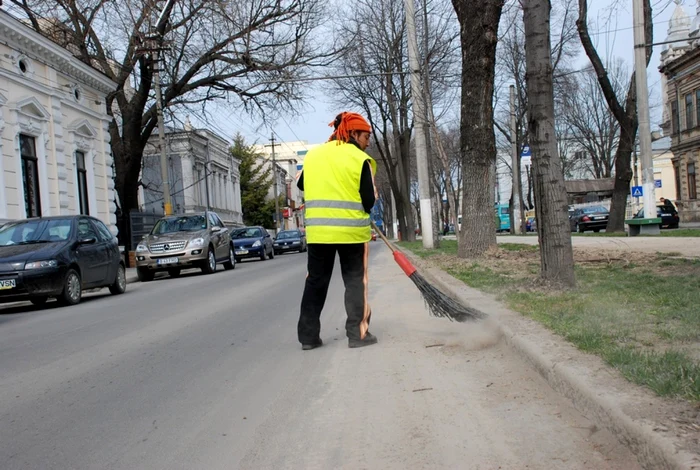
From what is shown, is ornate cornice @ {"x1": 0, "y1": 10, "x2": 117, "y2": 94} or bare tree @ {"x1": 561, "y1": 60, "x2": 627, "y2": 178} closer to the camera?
ornate cornice @ {"x1": 0, "y1": 10, "x2": 117, "y2": 94}

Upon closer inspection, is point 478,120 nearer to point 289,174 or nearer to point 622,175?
point 622,175

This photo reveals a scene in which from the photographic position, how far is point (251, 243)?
26641 mm

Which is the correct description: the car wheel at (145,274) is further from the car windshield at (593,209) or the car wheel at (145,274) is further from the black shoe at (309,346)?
the car windshield at (593,209)

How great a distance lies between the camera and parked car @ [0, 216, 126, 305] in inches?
416

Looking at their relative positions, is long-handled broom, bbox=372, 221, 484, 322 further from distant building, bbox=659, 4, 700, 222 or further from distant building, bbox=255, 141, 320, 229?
distant building, bbox=255, 141, 320, 229

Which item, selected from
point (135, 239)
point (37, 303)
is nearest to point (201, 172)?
point (135, 239)

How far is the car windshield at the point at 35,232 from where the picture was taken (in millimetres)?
11555

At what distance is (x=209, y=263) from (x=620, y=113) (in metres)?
14.8

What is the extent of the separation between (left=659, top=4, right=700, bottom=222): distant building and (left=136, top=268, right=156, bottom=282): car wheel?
36.0 metres

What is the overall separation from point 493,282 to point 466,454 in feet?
18.5

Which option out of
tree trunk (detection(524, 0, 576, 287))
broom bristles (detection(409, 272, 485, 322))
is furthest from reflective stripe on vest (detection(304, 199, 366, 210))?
tree trunk (detection(524, 0, 576, 287))

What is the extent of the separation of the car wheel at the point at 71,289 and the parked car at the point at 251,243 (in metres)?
14.6

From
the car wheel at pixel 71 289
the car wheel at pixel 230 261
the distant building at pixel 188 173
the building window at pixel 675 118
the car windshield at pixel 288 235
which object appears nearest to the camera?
the car wheel at pixel 71 289

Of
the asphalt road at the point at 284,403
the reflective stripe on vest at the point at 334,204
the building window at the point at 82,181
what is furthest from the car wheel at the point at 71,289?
the building window at the point at 82,181
